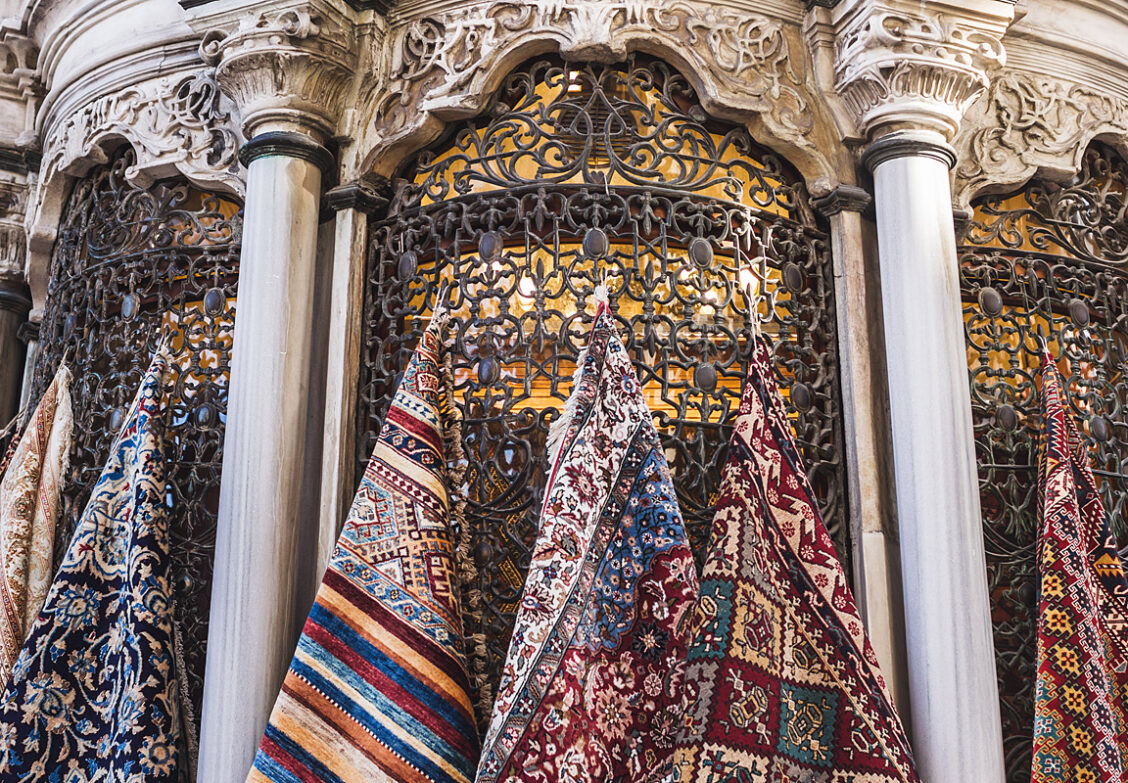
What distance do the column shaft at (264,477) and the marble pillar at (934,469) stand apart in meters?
1.84

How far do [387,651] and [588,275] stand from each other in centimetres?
131

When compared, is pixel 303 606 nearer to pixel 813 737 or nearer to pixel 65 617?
pixel 65 617

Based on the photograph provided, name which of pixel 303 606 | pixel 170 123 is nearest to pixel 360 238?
pixel 170 123

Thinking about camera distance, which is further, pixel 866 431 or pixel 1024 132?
pixel 1024 132

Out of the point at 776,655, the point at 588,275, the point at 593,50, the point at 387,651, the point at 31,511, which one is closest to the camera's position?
the point at 776,655

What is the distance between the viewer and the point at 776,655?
9.64 ft

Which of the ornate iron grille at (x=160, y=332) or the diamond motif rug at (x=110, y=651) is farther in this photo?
the ornate iron grille at (x=160, y=332)

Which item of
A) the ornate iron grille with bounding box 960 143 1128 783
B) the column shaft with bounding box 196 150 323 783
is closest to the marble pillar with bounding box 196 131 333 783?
the column shaft with bounding box 196 150 323 783

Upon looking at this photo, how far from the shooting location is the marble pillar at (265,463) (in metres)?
3.15

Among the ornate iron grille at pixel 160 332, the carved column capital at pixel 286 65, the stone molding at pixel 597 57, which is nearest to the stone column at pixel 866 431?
the stone molding at pixel 597 57

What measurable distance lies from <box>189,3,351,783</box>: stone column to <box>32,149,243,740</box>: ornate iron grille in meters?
0.37

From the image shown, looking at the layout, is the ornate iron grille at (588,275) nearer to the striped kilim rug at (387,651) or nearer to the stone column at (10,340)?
the striped kilim rug at (387,651)

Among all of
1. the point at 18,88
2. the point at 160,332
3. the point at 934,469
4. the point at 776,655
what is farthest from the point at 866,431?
the point at 18,88

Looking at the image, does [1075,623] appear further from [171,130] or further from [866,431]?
[171,130]
